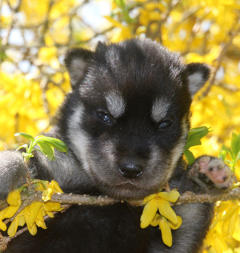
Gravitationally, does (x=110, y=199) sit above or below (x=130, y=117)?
below

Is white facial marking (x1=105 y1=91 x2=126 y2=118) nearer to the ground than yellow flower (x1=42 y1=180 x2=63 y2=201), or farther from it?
farther from it

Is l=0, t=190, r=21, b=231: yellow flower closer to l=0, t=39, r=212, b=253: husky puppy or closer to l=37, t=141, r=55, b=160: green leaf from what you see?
l=0, t=39, r=212, b=253: husky puppy

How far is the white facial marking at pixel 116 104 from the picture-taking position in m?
3.05

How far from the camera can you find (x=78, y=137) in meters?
3.44

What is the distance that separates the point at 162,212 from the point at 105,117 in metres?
0.73

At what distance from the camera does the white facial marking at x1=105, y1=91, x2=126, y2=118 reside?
305 cm

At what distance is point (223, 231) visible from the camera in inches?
120

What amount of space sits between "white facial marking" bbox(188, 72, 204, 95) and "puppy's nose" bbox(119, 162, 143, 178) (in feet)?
4.12

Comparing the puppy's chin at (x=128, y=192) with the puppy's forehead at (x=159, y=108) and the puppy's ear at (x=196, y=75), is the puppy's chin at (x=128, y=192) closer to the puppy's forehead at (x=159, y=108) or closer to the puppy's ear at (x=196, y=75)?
the puppy's forehead at (x=159, y=108)

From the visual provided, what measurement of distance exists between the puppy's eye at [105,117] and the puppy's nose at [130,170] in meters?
0.39

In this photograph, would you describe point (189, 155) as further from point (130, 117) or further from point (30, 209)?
point (30, 209)

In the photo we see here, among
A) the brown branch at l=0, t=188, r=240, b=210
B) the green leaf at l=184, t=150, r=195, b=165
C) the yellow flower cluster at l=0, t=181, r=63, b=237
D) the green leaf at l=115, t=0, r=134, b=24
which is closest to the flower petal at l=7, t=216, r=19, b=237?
the yellow flower cluster at l=0, t=181, r=63, b=237

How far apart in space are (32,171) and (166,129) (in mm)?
935

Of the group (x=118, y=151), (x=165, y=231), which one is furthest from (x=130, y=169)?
(x=165, y=231)
